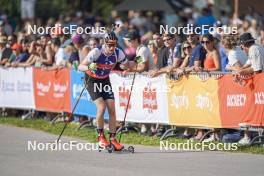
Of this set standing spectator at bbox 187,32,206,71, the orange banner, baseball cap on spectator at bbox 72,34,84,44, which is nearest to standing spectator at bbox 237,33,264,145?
the orange banner

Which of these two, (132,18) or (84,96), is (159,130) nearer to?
(84,96)

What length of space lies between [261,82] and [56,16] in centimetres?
3002

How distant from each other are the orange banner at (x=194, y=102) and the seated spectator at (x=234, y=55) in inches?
17.8

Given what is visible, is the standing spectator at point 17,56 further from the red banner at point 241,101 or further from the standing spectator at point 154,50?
the red banner at point 241,101

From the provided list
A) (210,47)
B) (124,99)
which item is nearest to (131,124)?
(124,99)

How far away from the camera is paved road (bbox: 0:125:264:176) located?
13.8 m

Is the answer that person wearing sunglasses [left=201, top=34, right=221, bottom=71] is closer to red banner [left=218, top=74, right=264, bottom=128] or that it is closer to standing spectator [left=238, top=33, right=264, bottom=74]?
red banner [left=218, top=74, right=264, bottom=128]

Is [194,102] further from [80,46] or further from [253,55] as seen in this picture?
[80,46]

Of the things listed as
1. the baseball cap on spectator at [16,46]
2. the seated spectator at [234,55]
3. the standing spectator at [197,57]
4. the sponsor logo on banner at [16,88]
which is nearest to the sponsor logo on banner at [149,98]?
the standing spectator at [197,57]

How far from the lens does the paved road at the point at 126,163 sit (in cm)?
1384

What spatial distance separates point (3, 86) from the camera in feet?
81.7

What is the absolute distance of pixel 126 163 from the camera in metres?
15.0

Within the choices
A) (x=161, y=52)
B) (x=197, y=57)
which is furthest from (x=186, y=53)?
(x=161, y=52)

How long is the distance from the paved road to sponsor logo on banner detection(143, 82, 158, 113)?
1.81m
